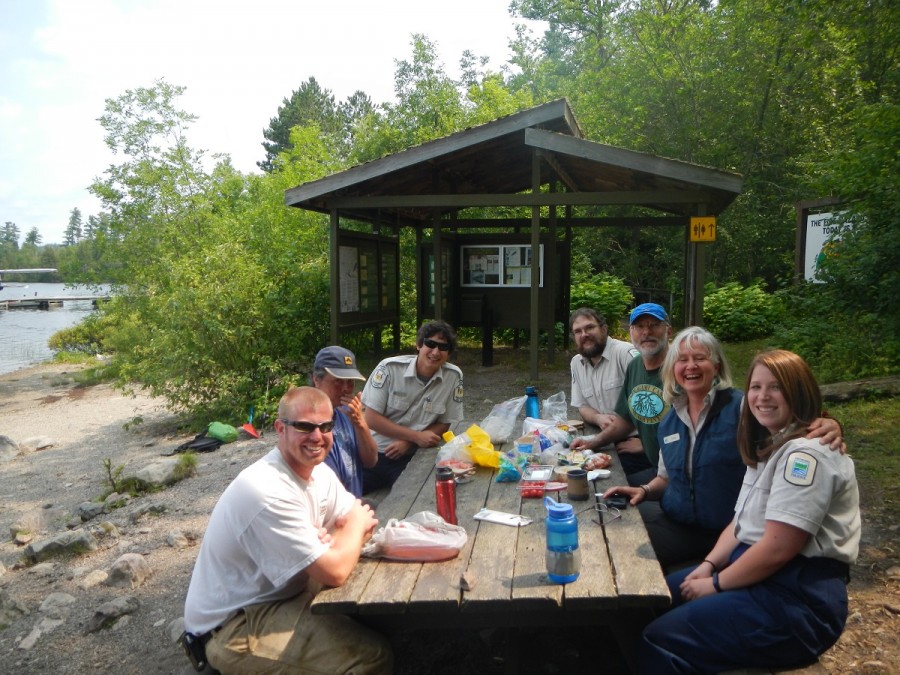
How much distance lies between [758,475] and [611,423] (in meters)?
1.70

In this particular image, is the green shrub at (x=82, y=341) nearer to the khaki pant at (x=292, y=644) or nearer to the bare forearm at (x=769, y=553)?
the khaki pant at (x=292, y=644)

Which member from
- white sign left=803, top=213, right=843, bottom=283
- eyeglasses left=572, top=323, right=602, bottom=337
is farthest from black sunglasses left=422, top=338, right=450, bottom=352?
white sign left=803, top=213, right=843, bottom=283

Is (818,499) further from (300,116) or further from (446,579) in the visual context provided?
(300,116)

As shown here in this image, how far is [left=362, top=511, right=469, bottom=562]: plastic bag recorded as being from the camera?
2.72m

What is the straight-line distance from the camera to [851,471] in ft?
7.95

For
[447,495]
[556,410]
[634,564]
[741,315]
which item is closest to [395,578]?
[447,495]

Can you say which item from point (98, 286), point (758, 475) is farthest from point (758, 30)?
point (98, 286)

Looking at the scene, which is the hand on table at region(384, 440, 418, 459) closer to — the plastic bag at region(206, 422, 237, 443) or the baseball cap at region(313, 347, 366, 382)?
the baseball cap at region(313, 347, 366, 382)

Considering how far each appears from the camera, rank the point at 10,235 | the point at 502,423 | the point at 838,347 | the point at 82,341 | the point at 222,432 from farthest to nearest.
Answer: the point at 10,235
the point at 82,341
the point at 838,347
the point at 222,432
the point at 502,423

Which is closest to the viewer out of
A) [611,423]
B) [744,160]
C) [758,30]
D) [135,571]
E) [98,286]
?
[611,423]

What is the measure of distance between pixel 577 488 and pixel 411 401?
1.68 m

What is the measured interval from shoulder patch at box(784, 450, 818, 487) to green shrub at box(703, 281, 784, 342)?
13039mm

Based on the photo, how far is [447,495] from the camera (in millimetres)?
3055

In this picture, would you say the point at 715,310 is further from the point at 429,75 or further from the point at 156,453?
the point at 429,75
